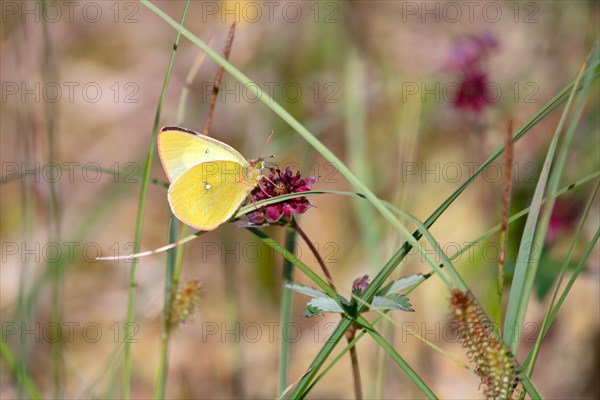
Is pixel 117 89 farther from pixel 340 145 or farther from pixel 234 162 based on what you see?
pixel 234 162

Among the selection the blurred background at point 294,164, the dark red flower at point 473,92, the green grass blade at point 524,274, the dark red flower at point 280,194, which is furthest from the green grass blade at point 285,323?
the dark red flower at point 473,92

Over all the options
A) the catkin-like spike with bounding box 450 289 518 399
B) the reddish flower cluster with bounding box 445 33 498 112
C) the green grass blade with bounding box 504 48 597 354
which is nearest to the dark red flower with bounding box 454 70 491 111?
the reddish flower cluster with bounding box 445 33 498 112

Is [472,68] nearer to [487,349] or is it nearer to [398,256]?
[398,256]

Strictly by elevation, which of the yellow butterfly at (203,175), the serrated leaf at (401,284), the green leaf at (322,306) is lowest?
the green leaf at (322,306)

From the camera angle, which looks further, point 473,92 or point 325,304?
point 473,92

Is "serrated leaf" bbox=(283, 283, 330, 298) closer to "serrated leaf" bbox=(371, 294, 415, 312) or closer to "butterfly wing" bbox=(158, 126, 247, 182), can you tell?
"serrated leaf" bbox=(371, 294, 415, 312)

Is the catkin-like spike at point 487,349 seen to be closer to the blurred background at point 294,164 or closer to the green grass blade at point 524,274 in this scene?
the green grass blade at point 524,274

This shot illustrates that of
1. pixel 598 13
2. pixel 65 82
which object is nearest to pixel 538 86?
pixel 598 13

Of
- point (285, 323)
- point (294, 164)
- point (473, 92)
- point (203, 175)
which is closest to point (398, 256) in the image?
point (285, 323)
